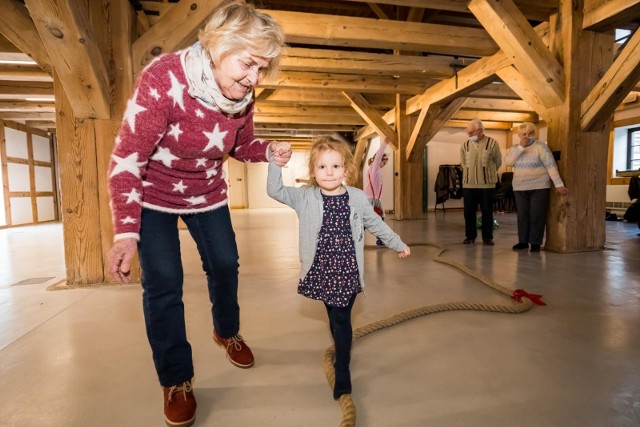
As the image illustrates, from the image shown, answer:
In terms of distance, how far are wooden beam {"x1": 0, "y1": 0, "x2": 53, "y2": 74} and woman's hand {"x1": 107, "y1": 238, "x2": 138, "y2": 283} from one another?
2.45 m

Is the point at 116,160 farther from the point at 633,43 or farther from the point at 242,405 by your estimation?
the point at 633,43

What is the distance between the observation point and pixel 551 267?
110 inches

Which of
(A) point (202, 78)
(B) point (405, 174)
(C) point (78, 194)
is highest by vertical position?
(A) point (202, 78)

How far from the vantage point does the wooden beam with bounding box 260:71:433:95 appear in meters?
5.45

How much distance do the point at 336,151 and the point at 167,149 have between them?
0.54 metres

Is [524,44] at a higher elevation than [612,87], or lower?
higher

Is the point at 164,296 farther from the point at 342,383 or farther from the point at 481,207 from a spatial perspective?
the point at 481,207

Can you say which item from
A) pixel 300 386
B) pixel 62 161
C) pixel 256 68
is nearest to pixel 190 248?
pixel 62 161

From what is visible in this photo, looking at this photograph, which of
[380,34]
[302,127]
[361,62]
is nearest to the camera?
[380,34]

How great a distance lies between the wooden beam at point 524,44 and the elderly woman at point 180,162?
3097 mm

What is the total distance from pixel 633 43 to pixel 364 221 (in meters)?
3.10

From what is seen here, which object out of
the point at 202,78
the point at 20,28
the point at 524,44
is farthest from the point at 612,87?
the point at 20,28

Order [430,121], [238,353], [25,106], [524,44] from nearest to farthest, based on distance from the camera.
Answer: [238,353], [524,44], [430,121], [25,106]

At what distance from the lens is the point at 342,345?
1136 mm
